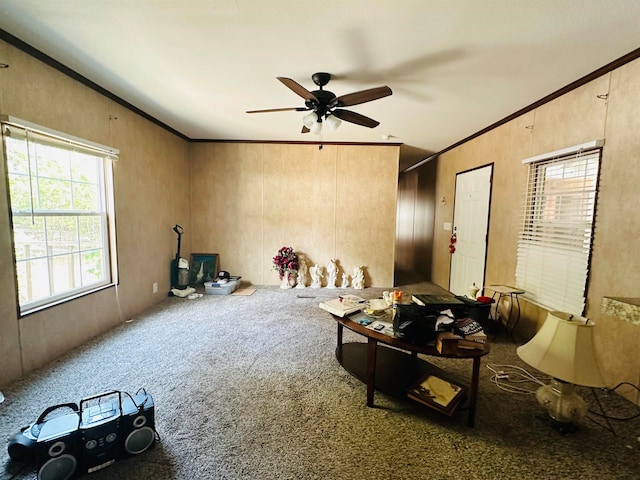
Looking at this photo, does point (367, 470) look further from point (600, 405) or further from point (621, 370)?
point (621, 370)

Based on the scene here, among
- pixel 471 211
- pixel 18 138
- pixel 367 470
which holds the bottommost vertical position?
pixel 367 470

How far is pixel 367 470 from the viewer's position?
1.39 m

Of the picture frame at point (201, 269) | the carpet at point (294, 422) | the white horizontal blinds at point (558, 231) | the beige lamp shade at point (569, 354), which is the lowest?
the carpet at point (294, 422)

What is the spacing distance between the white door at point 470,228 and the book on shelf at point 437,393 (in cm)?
236

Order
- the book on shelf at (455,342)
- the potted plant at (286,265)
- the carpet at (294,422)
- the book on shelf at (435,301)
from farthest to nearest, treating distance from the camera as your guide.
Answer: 1. the potted plant at (286,265)
2. the book on shelf at (435,301)
3. the book on shelf at (455,342)
4. the carpet at (294,422)

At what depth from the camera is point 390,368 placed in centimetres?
215

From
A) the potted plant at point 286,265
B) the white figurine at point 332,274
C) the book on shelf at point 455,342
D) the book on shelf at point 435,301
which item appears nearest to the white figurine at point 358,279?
the white figurine at point 332,274

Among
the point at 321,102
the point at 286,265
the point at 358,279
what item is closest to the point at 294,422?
the point at 321,102

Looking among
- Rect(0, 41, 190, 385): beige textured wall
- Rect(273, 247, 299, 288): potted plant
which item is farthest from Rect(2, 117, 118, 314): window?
Rect(273, 247, 299, 288): potted plant

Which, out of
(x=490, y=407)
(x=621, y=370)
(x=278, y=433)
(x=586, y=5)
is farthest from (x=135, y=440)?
(x=586, y=5)

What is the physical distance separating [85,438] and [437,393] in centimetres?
196

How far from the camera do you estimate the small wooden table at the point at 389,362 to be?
5.41 feet

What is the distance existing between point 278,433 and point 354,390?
650mm

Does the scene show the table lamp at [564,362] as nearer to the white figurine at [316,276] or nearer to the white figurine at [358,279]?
the white figurine at [358,279]
